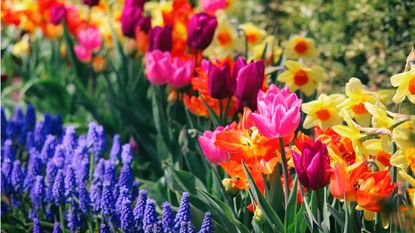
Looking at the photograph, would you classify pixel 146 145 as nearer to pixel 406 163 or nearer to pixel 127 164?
pixel 127 164

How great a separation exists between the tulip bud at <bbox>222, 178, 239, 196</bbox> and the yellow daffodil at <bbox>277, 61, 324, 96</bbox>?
0.64 m

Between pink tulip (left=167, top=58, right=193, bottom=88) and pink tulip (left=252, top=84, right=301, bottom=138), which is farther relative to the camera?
pink tulip (left=167, top=58, right=193, bottom=88)

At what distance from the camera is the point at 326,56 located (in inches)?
153

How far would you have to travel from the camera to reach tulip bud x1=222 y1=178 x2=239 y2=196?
2182 millimetres

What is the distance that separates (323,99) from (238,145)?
353 mm

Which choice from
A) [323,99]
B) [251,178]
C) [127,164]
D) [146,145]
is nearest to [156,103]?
[146,145]

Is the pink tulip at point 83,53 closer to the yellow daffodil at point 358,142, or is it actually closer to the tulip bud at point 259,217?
the tulip bud at point 259,217

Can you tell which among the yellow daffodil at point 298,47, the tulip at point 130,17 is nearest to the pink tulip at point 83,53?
the tulip at point 130,17

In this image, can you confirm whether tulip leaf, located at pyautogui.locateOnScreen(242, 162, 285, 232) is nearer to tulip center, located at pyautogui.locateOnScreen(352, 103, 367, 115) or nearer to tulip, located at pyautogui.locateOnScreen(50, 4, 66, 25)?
tulip center, located at pyautogui.locateOnScreen(352, 103, 367, 115)

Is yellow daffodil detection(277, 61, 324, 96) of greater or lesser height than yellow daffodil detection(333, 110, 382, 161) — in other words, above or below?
above

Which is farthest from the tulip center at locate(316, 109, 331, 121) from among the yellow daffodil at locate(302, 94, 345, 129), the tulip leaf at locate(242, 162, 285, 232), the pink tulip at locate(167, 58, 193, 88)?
the pink tulip at locate(167, 58, 193, 88)

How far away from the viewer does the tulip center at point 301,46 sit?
3.23 metres

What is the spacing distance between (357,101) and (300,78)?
615 millimetres

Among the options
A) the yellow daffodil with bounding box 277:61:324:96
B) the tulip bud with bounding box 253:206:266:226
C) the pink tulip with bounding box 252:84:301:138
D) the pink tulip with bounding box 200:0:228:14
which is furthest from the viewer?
the pink tulip with bounding box 200:0:228:14
